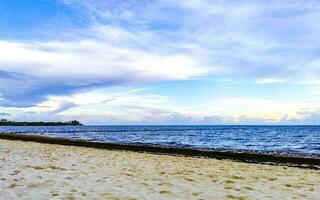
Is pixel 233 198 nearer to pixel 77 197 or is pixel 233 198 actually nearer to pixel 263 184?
pixel 263 184

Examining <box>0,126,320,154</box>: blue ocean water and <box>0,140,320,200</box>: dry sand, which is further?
<box>0,126,320,154</box>: blue ocean water

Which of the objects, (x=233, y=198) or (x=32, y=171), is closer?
(x=233, y=198)

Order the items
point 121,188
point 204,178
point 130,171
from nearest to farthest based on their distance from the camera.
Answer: point 121,188, point 204,178, point 130,171

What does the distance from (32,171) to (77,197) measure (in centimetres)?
415

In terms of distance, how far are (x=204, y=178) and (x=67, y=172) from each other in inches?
177

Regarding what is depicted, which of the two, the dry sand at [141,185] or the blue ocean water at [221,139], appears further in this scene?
the blue ocean water at [221,139]

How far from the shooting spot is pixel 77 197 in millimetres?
8156

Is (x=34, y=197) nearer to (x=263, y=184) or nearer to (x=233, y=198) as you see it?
(x=233, y=198)

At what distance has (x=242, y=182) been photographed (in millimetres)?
11273

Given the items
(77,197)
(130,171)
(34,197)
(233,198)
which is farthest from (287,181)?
(34,197)

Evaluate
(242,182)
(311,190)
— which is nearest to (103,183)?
(242,182)

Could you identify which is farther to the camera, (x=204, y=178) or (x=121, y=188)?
(x=204, y=178)

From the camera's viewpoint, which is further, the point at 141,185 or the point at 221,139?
the point at 221,139

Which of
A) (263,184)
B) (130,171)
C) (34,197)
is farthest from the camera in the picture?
(130,171)
